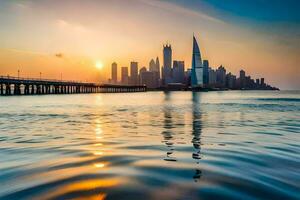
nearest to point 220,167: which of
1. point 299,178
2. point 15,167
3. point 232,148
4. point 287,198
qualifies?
point 299,178

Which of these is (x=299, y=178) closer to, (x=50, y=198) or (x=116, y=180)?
(x=116, y=180)

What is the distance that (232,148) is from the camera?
1249cm

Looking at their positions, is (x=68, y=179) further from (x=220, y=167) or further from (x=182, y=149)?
(x=182, y=149)

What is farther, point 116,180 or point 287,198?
point 116,180

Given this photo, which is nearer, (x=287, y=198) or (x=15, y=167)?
(x=287, y=198)

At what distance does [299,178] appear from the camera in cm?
758

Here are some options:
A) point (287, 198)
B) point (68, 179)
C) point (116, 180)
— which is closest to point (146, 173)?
point (116, 180)

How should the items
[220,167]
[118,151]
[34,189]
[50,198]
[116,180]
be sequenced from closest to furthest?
[50,198] → [34,189] → [116,180] → [220,167] → [118,151]

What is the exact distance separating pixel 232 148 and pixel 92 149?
5.64 m

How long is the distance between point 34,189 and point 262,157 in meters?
7.43

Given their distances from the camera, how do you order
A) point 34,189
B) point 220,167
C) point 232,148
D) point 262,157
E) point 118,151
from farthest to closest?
1. point 232,148
2. point 118,151
3. point 262,157
4. point 220,167
5. point 34,189

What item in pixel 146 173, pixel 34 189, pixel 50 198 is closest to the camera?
pixel 50 198

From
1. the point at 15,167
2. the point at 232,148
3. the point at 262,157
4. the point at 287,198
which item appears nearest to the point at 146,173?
the point at 287,198

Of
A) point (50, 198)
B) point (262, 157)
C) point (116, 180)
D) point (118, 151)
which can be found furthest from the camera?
point (118, 151)
